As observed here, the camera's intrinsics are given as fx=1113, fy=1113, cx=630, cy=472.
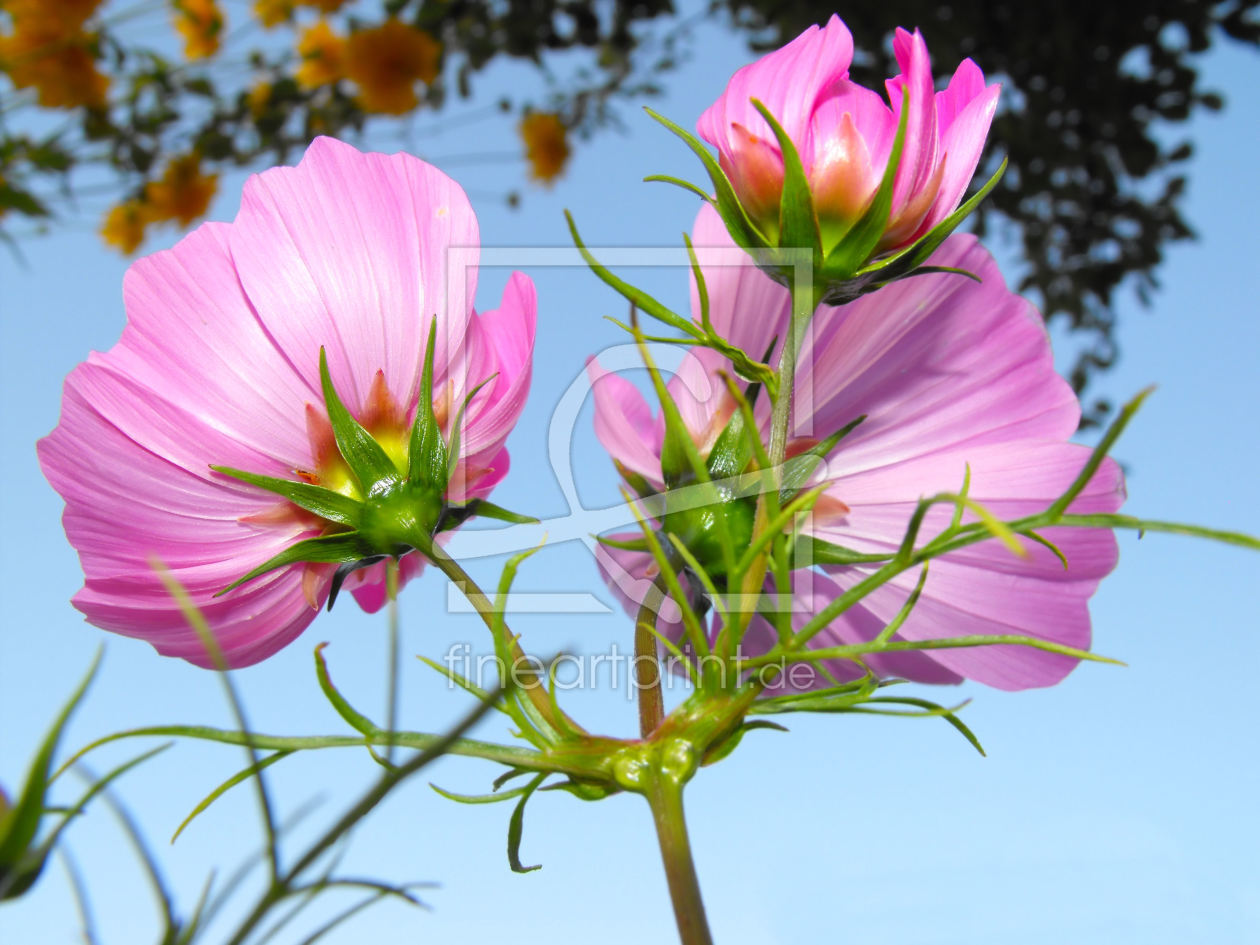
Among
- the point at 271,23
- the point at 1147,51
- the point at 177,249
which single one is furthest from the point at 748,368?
the point at 271,23

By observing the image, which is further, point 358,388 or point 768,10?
point 768,10

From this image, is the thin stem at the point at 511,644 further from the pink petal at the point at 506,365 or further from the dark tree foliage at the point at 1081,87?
the dark tree foliage at the point at 1081,87

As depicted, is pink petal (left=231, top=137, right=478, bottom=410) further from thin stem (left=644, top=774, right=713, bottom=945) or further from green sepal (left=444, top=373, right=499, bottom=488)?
thin stem (left=644, top=774, right=713, bottom=945)

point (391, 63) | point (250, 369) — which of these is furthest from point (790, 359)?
point (391, 63)

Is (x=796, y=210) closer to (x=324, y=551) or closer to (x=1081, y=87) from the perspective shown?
(x=324, y=551)

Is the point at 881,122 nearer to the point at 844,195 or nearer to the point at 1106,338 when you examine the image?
the point at 844,195

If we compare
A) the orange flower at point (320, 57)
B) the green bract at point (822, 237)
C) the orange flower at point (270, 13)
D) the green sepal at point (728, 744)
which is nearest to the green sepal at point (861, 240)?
the green bract at point (822, 237)
